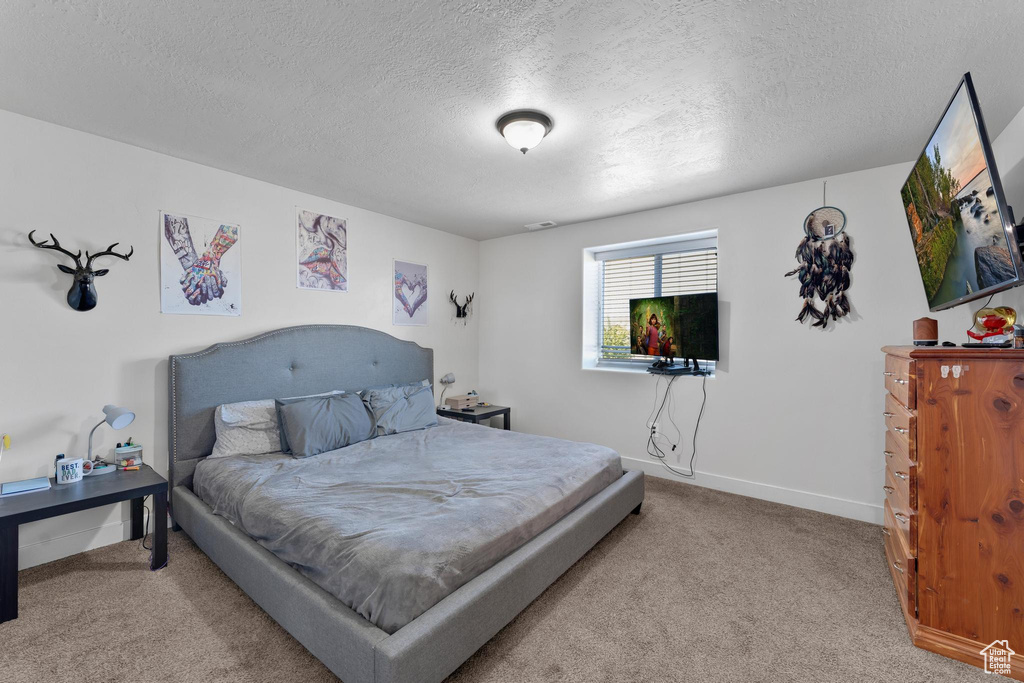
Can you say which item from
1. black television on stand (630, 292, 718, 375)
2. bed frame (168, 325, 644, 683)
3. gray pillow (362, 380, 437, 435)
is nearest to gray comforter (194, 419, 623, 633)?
bed frame (168, 325, 644, 683)

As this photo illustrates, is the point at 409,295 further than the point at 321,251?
Yes

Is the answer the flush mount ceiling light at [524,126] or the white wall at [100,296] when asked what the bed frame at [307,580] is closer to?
the white wall at [100,296]

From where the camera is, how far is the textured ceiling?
161 cm

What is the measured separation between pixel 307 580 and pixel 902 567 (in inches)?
105

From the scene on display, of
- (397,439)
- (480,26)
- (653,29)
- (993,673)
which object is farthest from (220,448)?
(993,673)

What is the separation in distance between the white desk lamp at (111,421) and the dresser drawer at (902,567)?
386 centimetres

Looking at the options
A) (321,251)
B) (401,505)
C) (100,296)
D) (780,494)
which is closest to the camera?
(401,505)

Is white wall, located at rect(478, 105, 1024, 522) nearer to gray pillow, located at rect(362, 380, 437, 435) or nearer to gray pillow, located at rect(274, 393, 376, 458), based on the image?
gray pillow, located at rect(362, 380, 437, 435)

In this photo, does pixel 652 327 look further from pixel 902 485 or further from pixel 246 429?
pixel 246 429

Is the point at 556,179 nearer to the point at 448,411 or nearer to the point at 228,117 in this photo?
the point at 228,117

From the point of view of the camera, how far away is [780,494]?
339 cm

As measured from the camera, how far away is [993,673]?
1657 millimetres

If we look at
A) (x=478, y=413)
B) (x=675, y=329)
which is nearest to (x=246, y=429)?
(x=478, y=413)

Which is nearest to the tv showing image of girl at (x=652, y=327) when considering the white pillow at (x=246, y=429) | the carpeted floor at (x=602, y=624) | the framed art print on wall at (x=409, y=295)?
the carpeted floor at (x=602, y=624)
